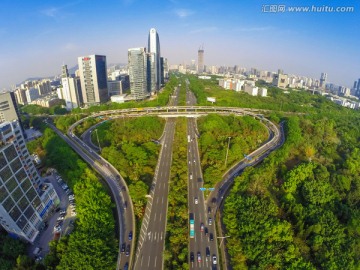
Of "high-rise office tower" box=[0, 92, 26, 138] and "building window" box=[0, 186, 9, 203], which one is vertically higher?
"high-rise office tower" box=[0, 92, 26, 138]

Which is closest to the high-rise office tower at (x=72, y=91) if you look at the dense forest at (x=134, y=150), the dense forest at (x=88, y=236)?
the dense forest at (x=134, y=150)

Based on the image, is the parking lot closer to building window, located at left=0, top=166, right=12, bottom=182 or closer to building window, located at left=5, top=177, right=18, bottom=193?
building window, located at left=5, top=177, right=18, bottom=193

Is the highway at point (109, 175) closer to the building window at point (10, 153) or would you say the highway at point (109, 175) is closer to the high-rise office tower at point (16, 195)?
the high-rise office tower at point (16, 195)

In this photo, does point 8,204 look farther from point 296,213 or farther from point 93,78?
point 93,78

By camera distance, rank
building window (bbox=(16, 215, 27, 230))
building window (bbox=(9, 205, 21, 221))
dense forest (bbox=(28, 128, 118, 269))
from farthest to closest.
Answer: building window (bbox=(16, 215, 27, 230)), building window (bbox=(9, 205, 21, 221)), dense forest (bbox=(28, 128, 118, 269))

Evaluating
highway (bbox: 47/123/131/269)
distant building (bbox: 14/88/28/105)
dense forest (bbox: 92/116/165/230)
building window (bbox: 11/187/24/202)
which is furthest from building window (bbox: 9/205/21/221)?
distant building (bbox: 14/88/28/105)

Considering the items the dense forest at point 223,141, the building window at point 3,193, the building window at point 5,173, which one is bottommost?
the dense forest at point 223,141
